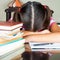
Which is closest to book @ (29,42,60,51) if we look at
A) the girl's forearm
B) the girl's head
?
the girl's forearm

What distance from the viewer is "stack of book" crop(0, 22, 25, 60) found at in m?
0.69

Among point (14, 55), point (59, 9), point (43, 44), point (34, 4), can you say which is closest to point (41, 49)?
point (43, 44)

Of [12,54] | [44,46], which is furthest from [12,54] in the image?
[44,46]

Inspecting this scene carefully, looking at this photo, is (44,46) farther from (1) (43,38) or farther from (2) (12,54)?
(2) (12,54)

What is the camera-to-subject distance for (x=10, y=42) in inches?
28.6

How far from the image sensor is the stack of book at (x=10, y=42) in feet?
2.25

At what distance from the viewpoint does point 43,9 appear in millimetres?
1036

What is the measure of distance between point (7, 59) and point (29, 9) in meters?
0.43

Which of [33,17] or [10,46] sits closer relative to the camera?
Answer: [10,46]

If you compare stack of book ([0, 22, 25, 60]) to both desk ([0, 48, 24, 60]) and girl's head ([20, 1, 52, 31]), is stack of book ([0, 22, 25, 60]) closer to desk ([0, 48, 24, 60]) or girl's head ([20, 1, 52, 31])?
desk ([0, 48, 24, 60])

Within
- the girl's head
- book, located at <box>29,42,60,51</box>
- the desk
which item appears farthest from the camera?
the girl's head

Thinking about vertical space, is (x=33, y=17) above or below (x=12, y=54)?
above

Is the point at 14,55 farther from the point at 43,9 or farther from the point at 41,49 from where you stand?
the point at 43,9

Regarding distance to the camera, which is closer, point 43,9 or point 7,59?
point 7,59
